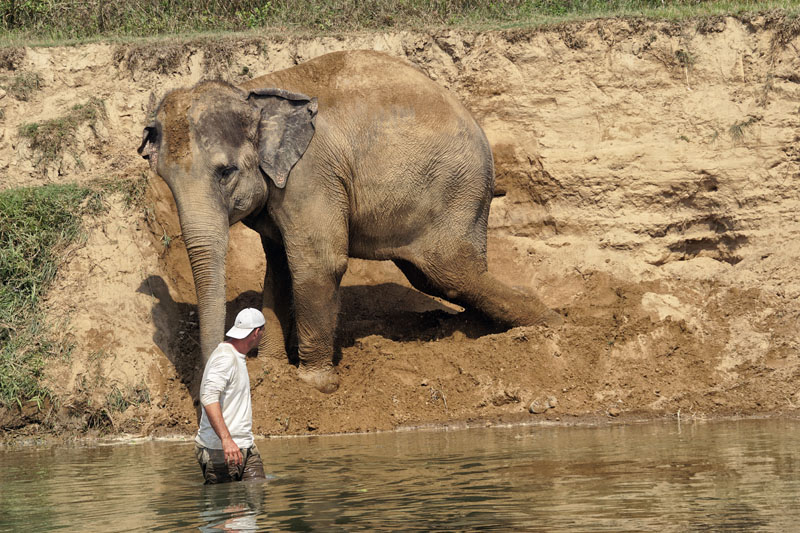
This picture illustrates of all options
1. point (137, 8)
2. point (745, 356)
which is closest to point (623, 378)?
point (745, 356)

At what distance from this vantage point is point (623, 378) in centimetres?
1213

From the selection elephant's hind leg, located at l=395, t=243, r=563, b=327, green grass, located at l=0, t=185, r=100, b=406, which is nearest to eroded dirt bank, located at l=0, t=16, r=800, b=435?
green grass, located at l=0, t=185, r=100, b=406

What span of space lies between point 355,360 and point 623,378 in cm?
270

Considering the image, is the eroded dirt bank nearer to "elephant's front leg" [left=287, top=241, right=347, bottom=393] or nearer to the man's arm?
"elephant's front leg" [left=287, top=241, right=347, bottom=393]

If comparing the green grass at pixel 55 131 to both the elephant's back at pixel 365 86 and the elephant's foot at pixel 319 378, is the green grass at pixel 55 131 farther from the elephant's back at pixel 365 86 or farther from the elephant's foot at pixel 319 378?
the elephant's foot at pixel 319 378

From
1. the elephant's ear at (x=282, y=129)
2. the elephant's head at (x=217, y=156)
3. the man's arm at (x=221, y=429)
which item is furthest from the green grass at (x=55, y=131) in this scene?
the man's arm at (x=221, y=429)

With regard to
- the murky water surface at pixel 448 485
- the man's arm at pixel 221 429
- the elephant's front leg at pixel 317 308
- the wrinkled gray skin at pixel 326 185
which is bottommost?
the murky water surface at pixel 448 485

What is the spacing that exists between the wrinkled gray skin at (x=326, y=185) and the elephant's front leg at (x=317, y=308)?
0.04 ft

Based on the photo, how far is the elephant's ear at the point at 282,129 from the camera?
1146 cm

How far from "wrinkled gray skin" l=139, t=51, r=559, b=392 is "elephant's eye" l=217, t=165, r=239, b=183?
11 millimetres

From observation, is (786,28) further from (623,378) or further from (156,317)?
(156,317)

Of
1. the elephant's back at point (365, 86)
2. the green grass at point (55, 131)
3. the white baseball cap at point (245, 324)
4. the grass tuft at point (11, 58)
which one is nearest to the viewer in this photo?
the white baseball cap at point (245, 324)

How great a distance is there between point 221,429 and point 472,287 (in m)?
5.31

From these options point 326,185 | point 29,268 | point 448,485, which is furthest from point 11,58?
point 448,485
